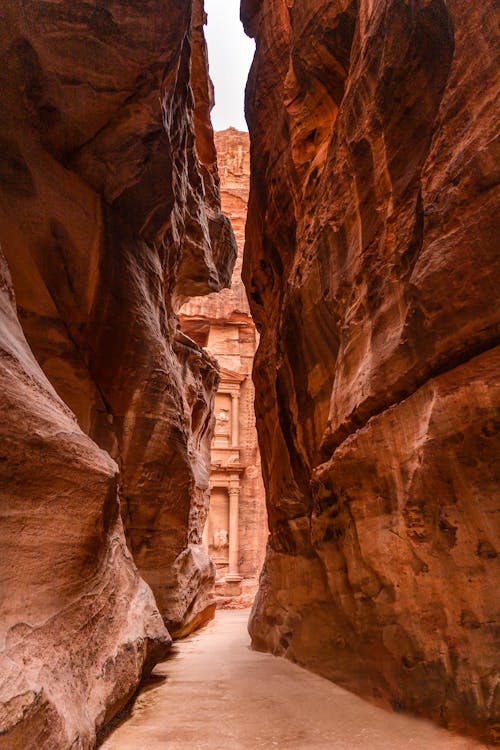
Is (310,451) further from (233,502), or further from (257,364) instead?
(233,502)

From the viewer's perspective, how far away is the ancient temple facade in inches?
1079

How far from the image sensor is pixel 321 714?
4195 mm

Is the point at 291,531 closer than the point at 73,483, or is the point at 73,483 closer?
the point at 73,483

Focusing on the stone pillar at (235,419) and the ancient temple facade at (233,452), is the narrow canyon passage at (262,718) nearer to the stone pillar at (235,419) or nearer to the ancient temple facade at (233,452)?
the ancient temple facade at (233,452)

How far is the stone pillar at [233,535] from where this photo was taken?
26484 mm

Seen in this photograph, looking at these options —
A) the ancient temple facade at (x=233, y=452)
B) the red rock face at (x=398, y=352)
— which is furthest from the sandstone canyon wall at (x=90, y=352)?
the ancient temple facade at (x=233, y=452)

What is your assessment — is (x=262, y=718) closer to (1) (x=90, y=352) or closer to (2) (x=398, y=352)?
(2) (x=398, y=352)

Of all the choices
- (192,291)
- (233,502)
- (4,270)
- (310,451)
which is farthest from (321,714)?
(233,502)

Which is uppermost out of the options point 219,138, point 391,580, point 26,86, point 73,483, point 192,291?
point 219,138

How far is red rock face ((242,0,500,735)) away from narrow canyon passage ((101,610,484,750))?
24 centimetres

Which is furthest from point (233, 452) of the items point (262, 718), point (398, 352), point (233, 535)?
point (398, 352)

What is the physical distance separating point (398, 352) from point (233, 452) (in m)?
25.9

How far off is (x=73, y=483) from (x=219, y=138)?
3702 centimetres

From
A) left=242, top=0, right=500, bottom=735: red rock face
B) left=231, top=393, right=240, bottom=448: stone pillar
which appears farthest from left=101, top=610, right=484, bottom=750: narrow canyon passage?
left=231, top=393, right=240, bottom=448: stone pillar
